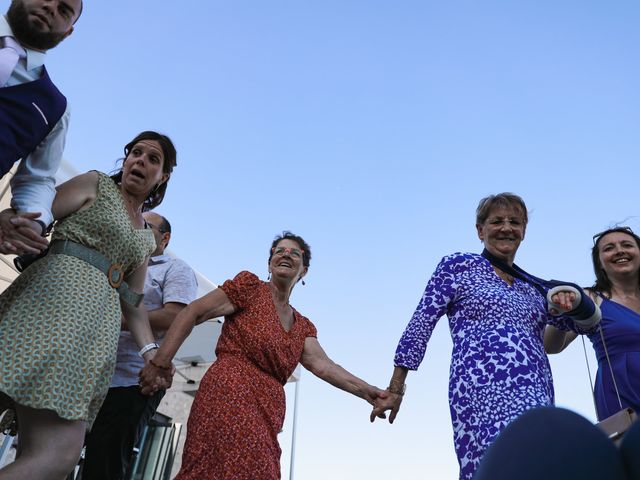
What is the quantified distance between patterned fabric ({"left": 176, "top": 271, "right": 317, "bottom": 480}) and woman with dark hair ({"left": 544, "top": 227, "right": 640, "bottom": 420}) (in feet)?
4.50

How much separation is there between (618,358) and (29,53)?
2.79 meters

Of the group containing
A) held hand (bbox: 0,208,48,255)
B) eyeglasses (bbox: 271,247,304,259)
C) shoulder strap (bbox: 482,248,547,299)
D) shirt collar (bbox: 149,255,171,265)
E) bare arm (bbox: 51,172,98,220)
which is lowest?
held hand (bbox: 0,208,48,255)

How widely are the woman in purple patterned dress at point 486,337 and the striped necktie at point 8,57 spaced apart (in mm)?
1821

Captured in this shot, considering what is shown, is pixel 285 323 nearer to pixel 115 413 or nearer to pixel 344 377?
pixel 344 377

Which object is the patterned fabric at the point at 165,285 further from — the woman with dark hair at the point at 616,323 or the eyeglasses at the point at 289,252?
the woman with dark hair at the point at 616,323

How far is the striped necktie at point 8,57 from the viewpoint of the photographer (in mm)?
1802

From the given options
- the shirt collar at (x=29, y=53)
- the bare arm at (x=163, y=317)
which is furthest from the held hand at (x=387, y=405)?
the shirt collar at (x=29, y=53)

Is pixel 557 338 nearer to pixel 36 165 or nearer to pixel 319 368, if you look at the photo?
pixel 319 368

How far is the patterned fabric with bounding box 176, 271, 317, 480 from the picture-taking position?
2.54 metres

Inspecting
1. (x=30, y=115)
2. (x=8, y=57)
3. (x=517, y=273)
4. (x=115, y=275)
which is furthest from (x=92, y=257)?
(x=517, y=273)

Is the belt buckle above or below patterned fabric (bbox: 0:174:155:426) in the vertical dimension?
above

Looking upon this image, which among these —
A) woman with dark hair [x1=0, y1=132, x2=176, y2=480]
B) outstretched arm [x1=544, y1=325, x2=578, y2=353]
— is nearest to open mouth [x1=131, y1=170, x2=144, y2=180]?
woman with dark hair [x1=0, y1=132, x2=176, y2=480]

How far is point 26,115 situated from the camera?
1863mm

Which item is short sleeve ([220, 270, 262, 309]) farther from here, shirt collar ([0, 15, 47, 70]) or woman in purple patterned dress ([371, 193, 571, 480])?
shirt collar ([0, 15, 47, 70])
